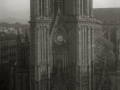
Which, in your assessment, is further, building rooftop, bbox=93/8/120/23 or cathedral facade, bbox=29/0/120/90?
building rooftop, bbox=93/8/120/23

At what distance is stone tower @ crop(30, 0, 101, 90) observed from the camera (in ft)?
117

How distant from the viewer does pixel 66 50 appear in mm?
37125

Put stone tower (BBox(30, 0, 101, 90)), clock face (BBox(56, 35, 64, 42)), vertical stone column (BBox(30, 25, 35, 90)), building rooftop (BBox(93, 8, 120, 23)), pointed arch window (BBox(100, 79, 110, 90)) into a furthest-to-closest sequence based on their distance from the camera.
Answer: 1. building rooftop (BBox(93, 8, 120, 23))
2. pointed arch window (BBox(100, 79, 110, 90))
3. clock face (BBox(56, 35, 64, 42))
4. vertical stone column (BBox(30, 25, 35, 90))
5. stone tower (BBox(30, 0, 101, 90))

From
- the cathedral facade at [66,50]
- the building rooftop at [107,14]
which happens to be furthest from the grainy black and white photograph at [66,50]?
the building rooftop at [107,14]

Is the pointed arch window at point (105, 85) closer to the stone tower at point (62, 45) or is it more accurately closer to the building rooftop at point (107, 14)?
the stone tower at point (62, 45)

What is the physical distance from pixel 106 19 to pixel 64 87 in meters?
27.1

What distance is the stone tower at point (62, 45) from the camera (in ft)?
117

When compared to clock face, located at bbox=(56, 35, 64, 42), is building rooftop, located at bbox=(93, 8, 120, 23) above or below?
above

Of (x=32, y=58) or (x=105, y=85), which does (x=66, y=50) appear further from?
(x=105, y=85)

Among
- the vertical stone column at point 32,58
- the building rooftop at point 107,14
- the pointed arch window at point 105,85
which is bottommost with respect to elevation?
the pointed arch window at point 105,85

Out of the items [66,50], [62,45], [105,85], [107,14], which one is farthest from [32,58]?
[107,14]

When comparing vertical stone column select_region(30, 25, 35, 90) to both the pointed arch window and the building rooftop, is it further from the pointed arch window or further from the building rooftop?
the building rooftop

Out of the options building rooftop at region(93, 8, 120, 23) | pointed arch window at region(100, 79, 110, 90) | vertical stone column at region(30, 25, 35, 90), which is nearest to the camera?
vertical stone column at region(30, 25, 35, 90)

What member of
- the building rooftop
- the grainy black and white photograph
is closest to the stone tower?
the grainy black and white photograph
